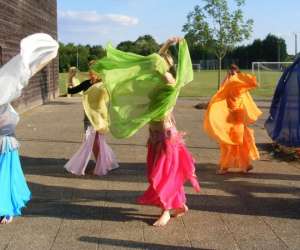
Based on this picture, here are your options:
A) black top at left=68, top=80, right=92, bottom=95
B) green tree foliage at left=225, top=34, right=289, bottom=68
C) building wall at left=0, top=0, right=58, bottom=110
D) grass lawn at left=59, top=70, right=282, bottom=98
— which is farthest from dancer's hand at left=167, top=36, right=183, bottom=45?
green tree foliage at left=225, top=34, right=289, bottom=68

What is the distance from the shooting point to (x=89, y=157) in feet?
29.3

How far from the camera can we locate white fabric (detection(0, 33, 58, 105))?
5520 millimetres

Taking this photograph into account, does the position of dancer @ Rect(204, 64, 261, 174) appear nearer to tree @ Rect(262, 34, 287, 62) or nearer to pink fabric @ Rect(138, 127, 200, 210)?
pink fabric @ Rect(138, 127, 200, 210)

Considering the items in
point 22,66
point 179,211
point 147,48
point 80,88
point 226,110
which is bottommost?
point 179,211

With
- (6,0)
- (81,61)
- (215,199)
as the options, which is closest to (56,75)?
(6,0)

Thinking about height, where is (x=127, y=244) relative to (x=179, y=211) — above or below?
below

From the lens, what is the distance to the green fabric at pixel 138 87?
583 centimetres

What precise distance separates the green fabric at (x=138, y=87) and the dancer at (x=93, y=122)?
2.67 metres

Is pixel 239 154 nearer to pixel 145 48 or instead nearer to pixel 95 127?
pixel 95 127

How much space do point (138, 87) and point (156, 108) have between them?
12.3 inches

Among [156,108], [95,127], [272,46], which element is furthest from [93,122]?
[272,46]

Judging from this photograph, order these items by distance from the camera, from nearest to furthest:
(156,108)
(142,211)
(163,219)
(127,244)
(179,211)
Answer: (127,244) < (156,108) < (163,219) < (179,211) < (142,211)

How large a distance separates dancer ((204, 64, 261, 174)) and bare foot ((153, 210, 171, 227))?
292cm

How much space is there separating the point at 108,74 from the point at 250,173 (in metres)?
3.74
